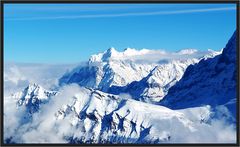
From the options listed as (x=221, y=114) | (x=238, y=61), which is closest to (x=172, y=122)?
(x=221, y=114)

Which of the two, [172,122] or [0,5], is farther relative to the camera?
[172,122]

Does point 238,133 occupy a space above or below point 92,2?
below

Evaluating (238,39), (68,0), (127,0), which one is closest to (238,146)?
(238,39)

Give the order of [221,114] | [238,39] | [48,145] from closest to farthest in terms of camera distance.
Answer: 1. [48,145]
2. [238,39]
3. [221,114]

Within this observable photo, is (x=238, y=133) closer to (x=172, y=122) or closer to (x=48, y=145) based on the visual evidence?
(x=48, y=145)

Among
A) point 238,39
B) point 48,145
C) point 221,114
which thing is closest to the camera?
point 48,145

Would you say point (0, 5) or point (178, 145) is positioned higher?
point (0, 5)

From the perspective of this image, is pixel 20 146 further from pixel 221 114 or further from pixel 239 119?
pixel 221 114

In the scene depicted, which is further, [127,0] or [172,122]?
[172,122]

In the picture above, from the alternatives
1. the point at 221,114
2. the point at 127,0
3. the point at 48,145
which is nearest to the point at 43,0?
the point at 127,0
